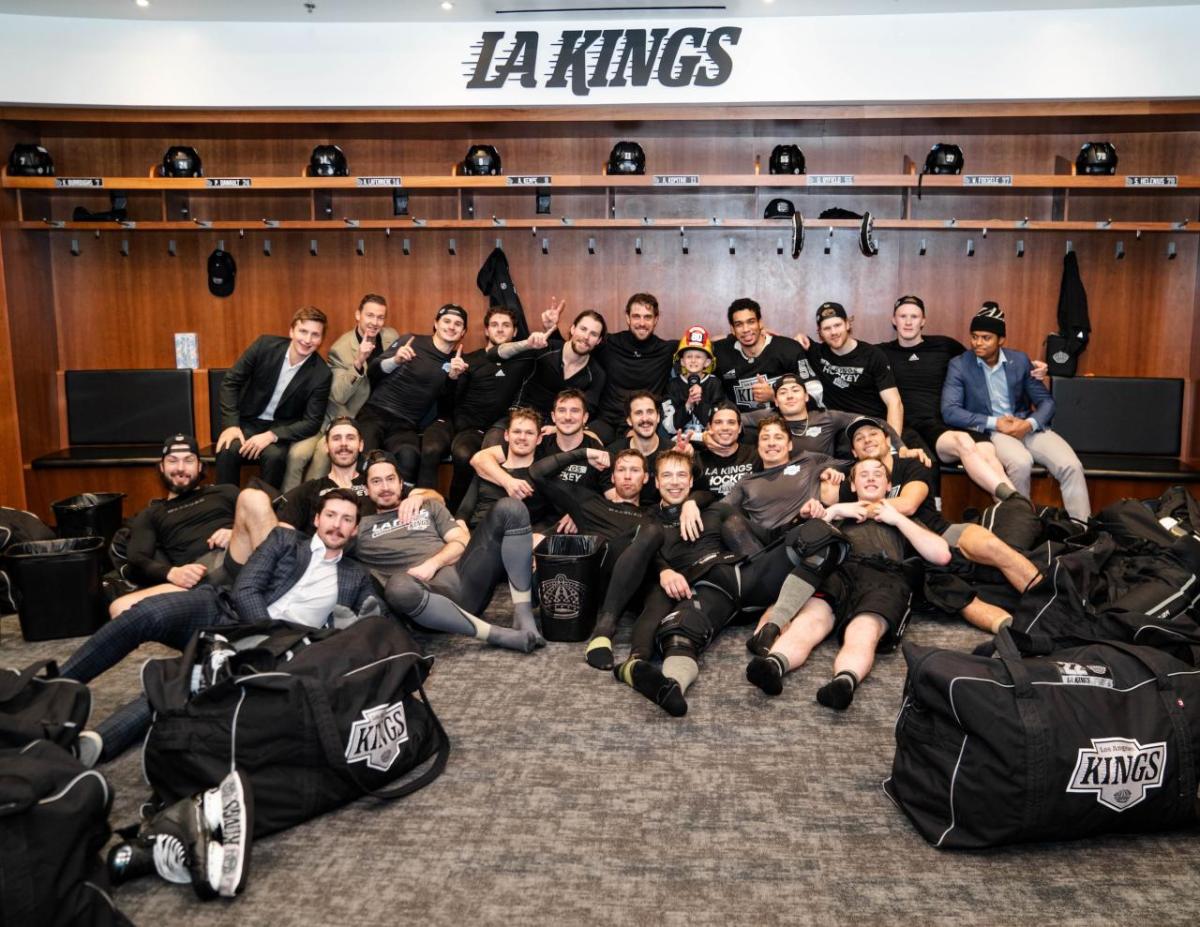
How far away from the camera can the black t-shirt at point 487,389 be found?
5.06 meters

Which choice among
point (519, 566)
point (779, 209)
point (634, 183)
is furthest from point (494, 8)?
point (519, 566)

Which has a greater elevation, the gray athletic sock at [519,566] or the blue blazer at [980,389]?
the blue blazer at [980,389]

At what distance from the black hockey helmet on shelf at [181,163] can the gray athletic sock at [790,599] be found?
13.6ft

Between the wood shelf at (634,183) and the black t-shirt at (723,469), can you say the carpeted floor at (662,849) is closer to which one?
the black t-shirt at (723,469)

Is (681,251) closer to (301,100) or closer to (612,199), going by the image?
(612,199)

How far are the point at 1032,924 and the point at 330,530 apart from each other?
220cm

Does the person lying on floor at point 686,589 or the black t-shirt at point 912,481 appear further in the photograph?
the black t-shirt at point 912,481

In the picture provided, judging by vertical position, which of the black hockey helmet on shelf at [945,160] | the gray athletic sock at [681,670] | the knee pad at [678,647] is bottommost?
the gray athletic sock at [681,670]

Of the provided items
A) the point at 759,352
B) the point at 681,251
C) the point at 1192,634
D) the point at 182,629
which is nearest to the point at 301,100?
the point at 681,251

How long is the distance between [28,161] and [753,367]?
4.10 metres

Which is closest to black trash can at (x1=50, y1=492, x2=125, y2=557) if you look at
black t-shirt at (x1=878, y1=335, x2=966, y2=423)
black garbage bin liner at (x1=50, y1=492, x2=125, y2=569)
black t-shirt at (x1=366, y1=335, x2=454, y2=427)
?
black garbage bin liner at (x1=50, y1=492, x2=125, y2=569)

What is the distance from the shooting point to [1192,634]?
2.65 meters

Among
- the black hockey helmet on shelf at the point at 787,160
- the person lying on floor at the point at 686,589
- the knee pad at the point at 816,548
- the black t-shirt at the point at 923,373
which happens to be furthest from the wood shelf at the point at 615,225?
the knee pad at the point at 816,548

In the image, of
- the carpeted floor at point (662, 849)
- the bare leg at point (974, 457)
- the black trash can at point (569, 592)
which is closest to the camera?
the carpeted floor at point (662, 849)
